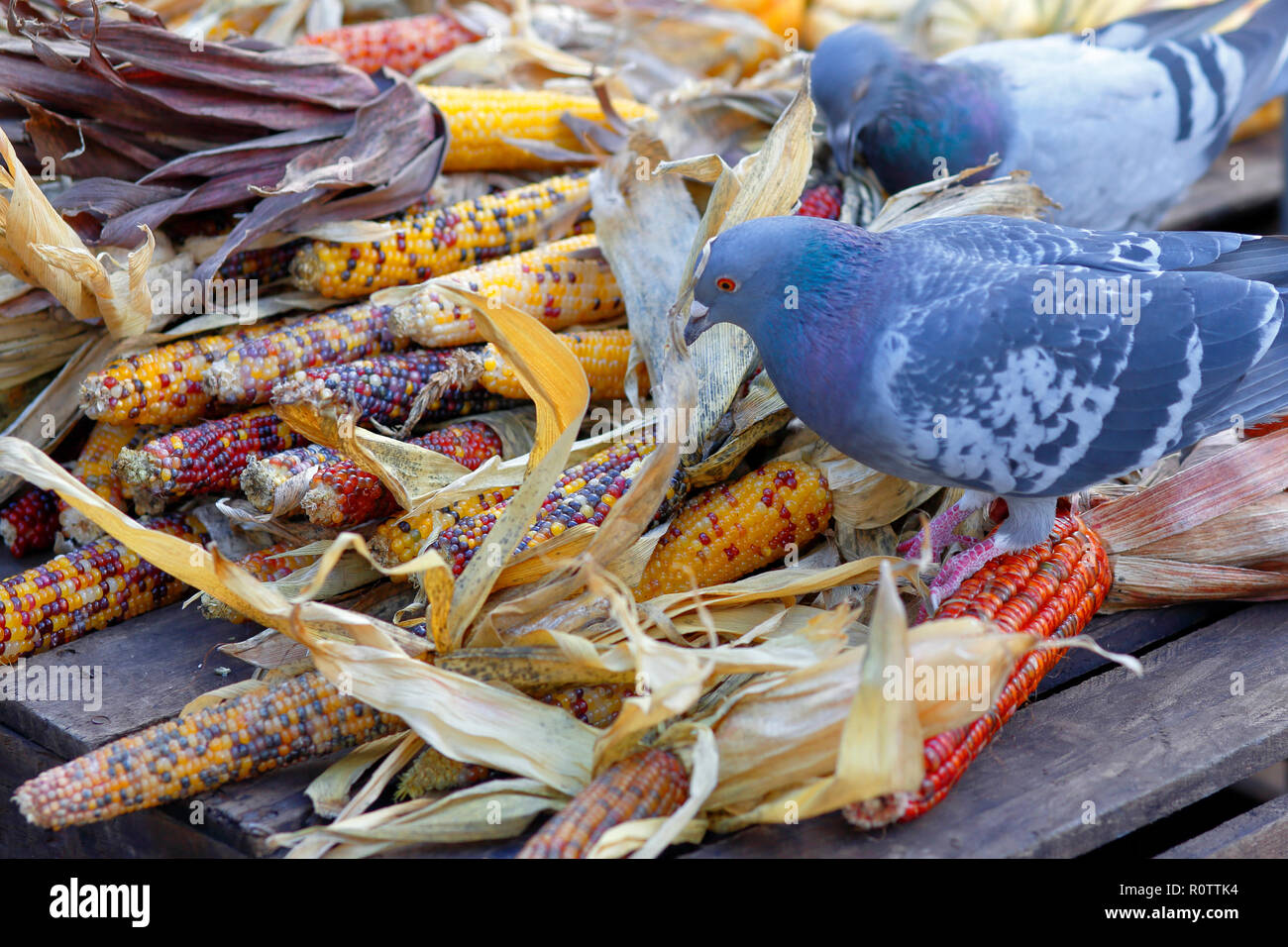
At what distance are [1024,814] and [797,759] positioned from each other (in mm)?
343

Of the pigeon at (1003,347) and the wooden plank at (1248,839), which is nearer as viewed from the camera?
the wooden plank at (1248,839)

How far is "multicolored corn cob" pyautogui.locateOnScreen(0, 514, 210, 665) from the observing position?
6.23 ft

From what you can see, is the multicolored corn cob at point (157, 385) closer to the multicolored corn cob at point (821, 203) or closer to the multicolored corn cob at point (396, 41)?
the multicolored corn cob at point (396, 41)

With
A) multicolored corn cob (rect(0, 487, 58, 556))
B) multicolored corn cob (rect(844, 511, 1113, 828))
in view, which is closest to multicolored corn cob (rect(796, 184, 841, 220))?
multicolored corn cob (rect(844, 511, 1113, 828))

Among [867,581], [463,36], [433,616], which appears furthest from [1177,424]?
[463,36]

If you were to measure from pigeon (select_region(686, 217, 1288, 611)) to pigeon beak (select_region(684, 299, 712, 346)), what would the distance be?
3 centimetres

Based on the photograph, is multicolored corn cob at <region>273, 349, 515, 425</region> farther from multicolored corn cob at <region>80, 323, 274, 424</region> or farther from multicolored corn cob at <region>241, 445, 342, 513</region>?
multicolored corn cob at <region>80, 323, 274, 424</region>

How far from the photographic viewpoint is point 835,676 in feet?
4.84

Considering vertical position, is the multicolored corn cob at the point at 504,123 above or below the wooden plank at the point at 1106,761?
above

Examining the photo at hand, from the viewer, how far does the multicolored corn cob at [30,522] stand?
2.19m

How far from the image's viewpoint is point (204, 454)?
197 centimetres

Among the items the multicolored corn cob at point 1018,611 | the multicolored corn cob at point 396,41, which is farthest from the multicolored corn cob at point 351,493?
the multicolored corn cob at point 396,41

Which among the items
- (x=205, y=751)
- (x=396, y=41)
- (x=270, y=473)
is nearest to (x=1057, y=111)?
(x=396, y=41)

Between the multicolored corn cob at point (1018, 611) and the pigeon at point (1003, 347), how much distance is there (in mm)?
75
